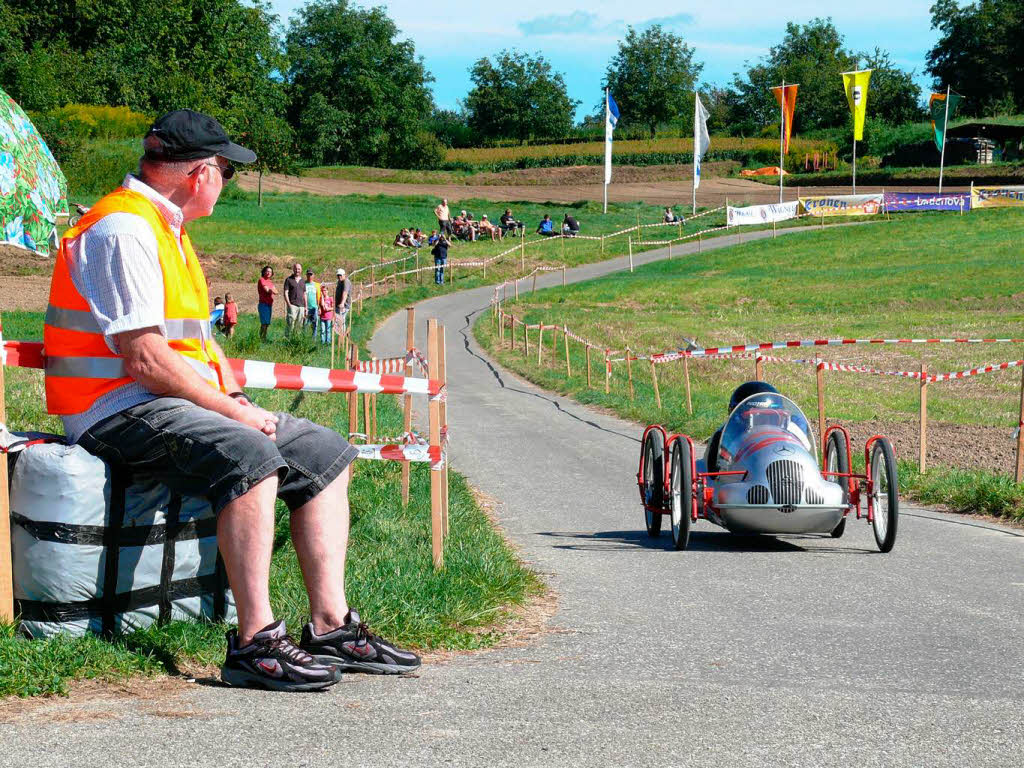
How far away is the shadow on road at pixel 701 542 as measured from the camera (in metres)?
9.02

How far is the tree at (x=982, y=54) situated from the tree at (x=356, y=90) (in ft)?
189

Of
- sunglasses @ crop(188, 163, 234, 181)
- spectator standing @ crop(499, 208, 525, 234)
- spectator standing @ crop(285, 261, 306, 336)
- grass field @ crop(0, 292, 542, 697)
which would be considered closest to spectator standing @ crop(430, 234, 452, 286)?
spectator standing @ crop(499, 208, 525, 234)

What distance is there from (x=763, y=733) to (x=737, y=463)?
17.0ft

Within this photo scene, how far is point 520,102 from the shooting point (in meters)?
149

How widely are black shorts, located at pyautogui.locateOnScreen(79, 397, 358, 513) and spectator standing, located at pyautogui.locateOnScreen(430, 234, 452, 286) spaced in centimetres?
4450

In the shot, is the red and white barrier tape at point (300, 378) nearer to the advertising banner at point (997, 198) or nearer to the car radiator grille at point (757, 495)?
the car radiator grille at point (757, 495)

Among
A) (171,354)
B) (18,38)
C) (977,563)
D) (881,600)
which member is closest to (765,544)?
(977,563)

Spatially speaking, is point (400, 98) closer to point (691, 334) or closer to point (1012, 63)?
point (1012, 63)

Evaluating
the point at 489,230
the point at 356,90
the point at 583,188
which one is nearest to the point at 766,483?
the point at 489,230

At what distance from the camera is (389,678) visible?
4824 mm

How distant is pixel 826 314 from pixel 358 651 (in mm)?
37706

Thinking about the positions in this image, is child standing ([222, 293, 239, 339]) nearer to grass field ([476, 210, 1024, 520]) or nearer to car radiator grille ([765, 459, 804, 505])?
grass field ([476, 210, 1024, 520])

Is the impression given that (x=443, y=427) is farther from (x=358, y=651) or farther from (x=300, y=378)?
(x=358, y=651)

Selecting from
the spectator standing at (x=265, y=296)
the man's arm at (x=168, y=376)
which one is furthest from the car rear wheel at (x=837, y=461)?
the spectator standing at (x=265, y=296)
